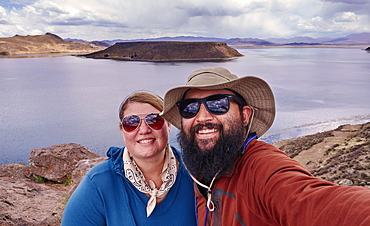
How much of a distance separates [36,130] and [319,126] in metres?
17.1

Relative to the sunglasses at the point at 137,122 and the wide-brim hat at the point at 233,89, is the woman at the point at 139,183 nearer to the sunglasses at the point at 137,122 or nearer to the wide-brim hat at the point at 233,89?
the sunglasses at the point at 137,122

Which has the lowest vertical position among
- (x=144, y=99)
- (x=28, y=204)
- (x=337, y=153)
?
(x=337, y=153)

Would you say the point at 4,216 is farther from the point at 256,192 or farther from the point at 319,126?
the point at 319,126

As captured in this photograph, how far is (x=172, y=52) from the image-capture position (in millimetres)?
90500

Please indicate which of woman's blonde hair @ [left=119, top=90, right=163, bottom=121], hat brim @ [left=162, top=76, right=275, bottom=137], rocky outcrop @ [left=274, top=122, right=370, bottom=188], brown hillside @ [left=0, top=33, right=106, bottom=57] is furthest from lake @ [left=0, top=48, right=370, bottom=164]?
brown hillside @ [left=0, top=33, right=106, bottom=57]

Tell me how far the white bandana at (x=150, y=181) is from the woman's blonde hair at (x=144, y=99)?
364 millimetres

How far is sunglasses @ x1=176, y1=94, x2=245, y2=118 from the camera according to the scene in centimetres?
198

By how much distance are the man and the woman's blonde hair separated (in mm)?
126

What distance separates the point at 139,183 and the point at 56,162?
22.1 feet

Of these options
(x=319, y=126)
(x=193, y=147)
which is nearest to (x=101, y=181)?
(x=193, y=147)

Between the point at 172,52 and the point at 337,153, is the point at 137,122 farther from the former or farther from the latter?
the point at 172,52

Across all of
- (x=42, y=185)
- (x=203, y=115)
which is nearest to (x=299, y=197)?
(x=203, y=115)

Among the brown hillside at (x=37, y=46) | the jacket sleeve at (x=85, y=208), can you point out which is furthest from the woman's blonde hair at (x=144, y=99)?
the brown hillside at (x=37, y=46)

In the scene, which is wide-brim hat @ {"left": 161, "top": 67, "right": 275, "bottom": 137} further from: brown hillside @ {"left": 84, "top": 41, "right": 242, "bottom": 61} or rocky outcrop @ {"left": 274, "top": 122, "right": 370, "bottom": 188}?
brown hillside @ {"left": 84, "top": 41, "right": 242, "bottom": 61}
